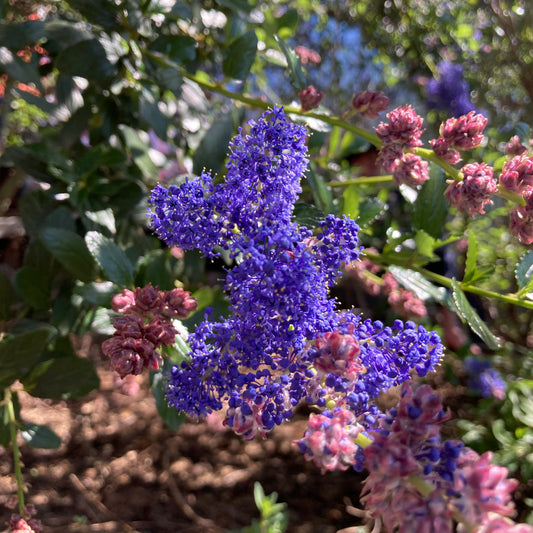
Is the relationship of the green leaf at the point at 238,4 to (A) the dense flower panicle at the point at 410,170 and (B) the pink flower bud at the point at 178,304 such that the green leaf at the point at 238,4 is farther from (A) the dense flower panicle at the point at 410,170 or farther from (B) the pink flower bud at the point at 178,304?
(B) the pink flower bud at the point at 178,304

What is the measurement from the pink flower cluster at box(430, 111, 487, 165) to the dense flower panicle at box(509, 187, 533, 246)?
0.13 metres

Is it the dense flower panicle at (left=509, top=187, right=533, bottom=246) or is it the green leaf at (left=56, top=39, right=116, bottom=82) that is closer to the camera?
the dense flower panicle at (left=509, top=187, right=533, bottom=246)

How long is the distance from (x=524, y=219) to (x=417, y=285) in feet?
0.93

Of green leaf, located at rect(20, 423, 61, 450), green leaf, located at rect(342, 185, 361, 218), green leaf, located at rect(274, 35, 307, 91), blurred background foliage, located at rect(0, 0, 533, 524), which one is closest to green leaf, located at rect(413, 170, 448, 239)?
blurred background foliage, located at rect(0, 0, 533, 524)

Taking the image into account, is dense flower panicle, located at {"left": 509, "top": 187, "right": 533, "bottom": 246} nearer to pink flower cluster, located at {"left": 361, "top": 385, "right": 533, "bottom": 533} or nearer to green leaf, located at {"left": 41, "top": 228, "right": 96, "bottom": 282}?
pink flower cluster, located at {"left": 361, "top": 385, "right": 533, "bottom": 533}

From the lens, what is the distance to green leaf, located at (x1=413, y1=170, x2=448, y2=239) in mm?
1155

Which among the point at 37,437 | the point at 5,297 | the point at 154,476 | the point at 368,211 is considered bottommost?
the point at 154,476

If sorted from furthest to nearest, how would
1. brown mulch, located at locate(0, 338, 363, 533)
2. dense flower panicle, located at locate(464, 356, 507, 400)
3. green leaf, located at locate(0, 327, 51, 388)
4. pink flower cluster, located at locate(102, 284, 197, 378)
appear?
1. dense flower panicle, located at locate(464, 356, 507, 400)
2. brown mulch, located at locate(0, 338, 363, 533)
3. green leaf, located at locate(0, 327, 51, 388)
4. pink flower cluster, located at locate(102, 284, 197, 378)

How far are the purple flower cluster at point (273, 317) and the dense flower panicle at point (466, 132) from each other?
1.07 ft

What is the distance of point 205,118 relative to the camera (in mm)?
1747

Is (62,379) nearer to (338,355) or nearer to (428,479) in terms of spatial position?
(338,355)

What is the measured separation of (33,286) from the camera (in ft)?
4.37

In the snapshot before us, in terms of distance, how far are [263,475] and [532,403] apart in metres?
0.98

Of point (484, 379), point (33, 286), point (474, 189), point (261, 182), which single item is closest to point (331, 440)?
point (261, 182)
